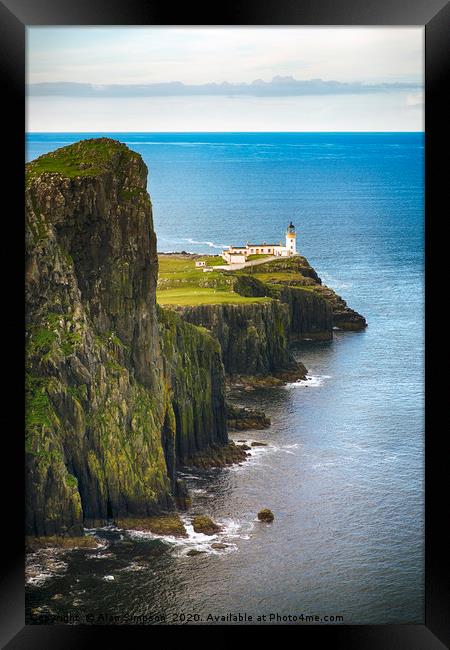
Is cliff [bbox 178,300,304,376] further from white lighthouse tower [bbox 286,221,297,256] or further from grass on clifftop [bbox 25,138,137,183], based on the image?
grass on clifftop [bbox 25,138,137,183]

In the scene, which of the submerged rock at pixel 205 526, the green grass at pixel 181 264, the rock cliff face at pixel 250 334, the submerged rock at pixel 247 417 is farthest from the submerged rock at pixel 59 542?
the rock cliff face at pixel 250 334

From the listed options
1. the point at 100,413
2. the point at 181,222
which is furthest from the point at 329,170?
the point at 100,413

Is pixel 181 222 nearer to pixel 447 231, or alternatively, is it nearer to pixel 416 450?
pixel 416 450

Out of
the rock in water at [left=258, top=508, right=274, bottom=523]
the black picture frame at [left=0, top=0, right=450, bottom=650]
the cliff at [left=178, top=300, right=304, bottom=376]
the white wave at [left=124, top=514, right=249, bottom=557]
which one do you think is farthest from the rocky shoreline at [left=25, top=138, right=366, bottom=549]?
the black picture frame at [left=0, top=0, right=450, bottom=650]

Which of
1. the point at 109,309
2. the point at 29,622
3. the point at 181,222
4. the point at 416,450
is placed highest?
the point at 181,222

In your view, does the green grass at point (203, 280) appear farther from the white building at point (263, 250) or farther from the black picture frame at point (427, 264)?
the black picture frame at point (427, 264)

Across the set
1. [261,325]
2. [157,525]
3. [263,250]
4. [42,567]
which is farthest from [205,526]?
[261,325]
